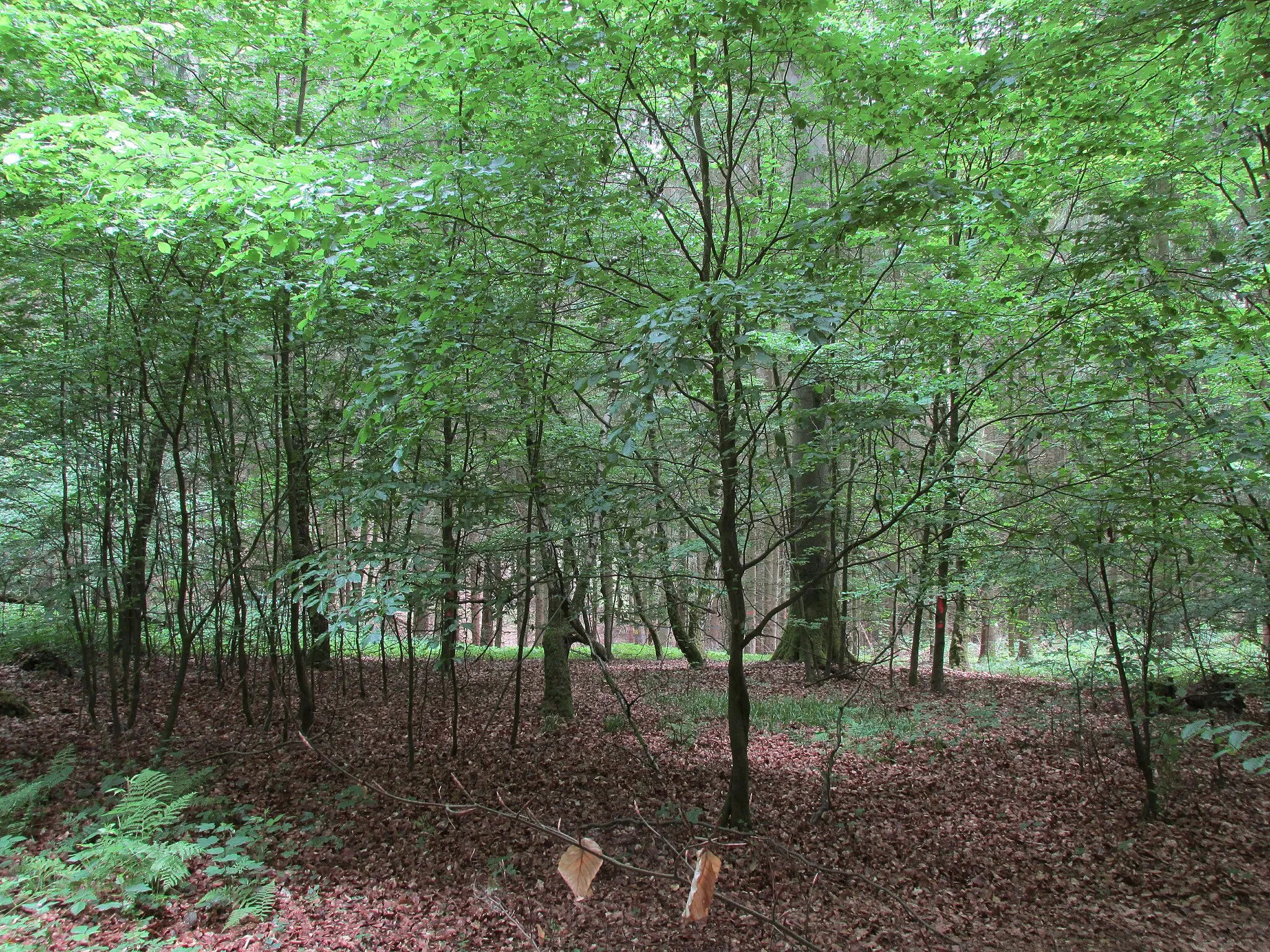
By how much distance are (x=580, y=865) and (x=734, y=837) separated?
3.71 metres

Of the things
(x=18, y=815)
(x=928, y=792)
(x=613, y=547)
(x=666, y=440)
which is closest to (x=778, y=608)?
(x=613, y=547)

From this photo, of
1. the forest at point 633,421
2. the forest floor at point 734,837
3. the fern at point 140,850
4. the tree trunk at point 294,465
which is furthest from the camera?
the tree trunk at point 294,465

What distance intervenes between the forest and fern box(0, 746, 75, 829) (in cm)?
6

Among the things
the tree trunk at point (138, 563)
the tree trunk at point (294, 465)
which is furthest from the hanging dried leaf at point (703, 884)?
Answer: the tree trunk at point (138, 563)

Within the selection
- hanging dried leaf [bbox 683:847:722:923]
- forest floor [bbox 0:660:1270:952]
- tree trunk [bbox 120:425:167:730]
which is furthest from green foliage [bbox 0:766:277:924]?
hanging dried leaf [bbox 683:847:722:923]

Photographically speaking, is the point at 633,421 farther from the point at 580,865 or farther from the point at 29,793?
the point at 29,793

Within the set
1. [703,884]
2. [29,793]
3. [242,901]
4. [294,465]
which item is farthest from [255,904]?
[703,884]

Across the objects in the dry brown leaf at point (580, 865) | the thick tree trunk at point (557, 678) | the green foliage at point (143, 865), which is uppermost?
the dry brown leaf at point (580, 865)

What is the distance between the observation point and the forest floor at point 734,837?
400cm

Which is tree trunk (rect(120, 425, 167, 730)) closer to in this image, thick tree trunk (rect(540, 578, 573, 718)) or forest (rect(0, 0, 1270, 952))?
forest (rect(0, 0, 1270, 952))

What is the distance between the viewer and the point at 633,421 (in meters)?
2.67

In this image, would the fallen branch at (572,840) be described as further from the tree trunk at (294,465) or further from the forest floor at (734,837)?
the tree trunk at (294,465)

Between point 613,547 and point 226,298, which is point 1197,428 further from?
point 226,298

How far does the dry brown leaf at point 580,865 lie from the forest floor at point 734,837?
42.3 inches
